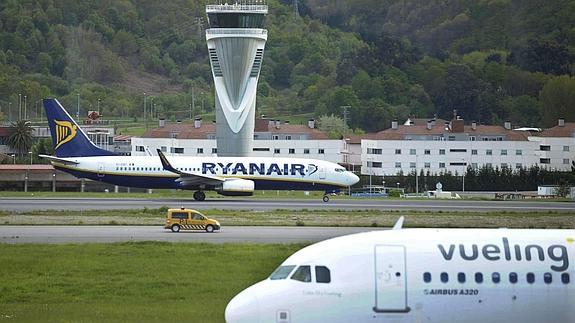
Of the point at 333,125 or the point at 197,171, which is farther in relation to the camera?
the point at 333,125

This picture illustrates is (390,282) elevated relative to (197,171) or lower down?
lower down

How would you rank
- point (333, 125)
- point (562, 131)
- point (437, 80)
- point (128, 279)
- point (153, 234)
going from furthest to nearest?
point (437, 80), point (333, 125), point (562, 131), point (153, 234), point (128, 279)

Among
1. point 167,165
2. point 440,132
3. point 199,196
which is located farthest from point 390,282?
point 440,132

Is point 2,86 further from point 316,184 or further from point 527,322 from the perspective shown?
point 527,322

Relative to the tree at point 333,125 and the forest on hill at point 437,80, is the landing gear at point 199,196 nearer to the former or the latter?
the tree at point 333,125

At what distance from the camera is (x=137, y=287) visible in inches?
1278

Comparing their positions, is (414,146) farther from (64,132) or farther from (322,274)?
(322,274)

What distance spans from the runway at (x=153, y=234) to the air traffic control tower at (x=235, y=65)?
1956 inches

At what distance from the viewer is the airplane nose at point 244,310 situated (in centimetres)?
2100

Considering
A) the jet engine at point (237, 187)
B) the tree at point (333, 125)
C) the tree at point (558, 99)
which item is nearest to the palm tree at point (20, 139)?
the tree at point (333, 125)

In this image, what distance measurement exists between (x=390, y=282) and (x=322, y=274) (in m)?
1.17

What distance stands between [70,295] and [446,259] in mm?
12970

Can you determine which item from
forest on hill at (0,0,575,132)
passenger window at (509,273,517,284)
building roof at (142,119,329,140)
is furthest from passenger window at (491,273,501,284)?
forest on hill at (0,0,575,132)

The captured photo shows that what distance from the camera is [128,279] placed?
3391 cm
